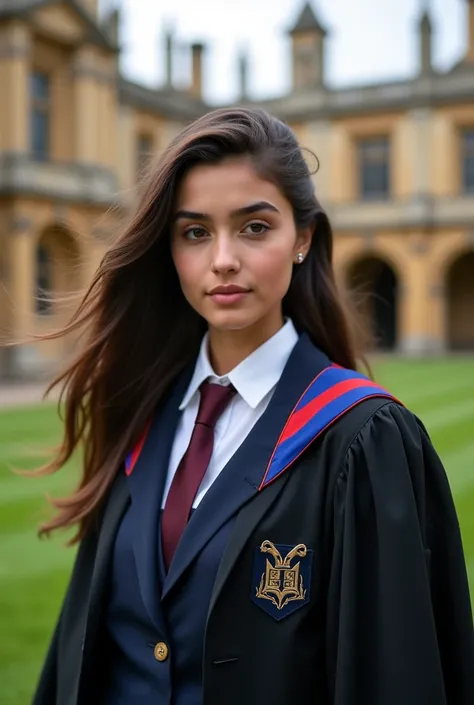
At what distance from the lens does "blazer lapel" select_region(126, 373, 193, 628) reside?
5.40 ft

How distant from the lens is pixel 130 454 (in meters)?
1.95

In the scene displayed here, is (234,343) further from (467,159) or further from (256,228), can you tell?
(467,159)

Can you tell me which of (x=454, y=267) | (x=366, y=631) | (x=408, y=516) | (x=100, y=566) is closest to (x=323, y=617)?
(x=366, y=631)

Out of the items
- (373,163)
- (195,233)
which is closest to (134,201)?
(195,233)

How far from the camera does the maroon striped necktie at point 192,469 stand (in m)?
1.70

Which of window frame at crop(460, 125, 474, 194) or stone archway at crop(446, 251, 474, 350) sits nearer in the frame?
window frame at crop(460, 125, 474, 194)

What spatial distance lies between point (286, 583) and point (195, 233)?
0.75 meters

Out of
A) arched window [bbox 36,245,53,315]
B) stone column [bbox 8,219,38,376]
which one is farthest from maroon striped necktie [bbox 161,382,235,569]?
arched window [bbox 36,245,53,315]

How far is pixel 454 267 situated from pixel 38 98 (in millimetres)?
16413

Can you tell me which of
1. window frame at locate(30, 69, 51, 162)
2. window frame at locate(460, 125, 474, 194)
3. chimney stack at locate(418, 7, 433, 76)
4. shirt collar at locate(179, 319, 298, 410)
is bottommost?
shirt collar at locate(179, 319, 298, 410)

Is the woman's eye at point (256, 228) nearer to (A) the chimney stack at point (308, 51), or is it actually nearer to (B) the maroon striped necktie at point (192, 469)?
(B) the maroon striped necktie at point (192, 469)

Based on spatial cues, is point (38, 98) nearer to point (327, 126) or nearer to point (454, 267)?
point (327, 126)

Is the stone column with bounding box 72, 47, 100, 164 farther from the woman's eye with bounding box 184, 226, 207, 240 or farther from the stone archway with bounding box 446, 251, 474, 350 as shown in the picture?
the woman's eye with bounding box 184, 226, 207, 240

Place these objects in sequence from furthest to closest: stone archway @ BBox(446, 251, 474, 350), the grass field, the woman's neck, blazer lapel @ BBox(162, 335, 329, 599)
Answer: stone archway @ BBox(446, 251, 474, 350), the grass field, the woman's neck, blazer lapel @ BBox(162, 335, 329, 599)
